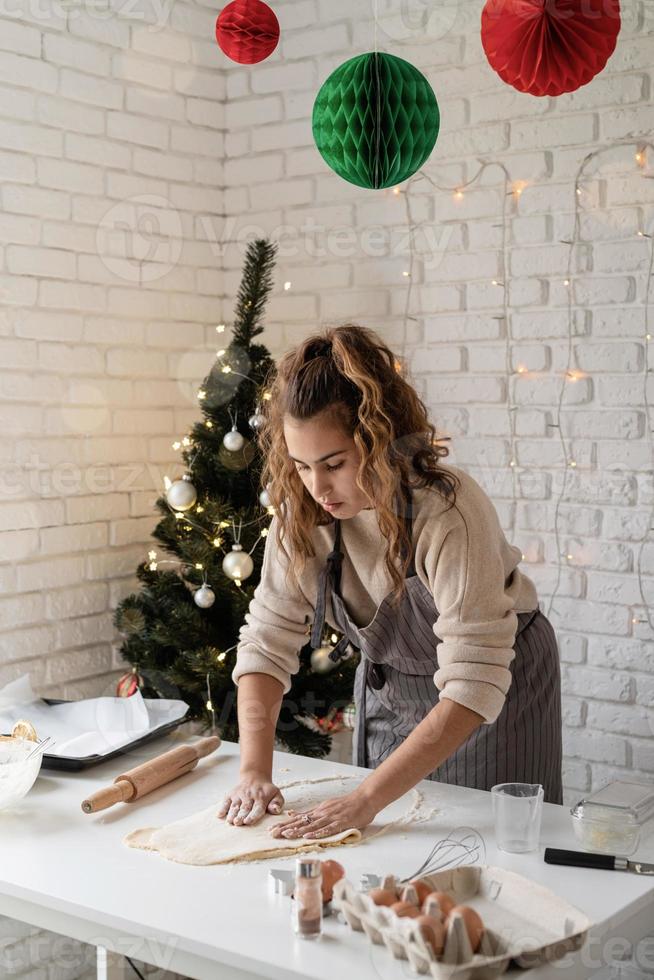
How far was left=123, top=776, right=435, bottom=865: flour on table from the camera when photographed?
157cm

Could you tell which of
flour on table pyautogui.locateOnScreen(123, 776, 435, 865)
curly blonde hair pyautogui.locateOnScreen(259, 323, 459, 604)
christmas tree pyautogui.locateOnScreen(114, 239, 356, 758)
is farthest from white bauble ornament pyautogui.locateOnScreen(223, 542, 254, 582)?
flour on table pyautogui.locateOnScreen(123, 776, 435, 865)

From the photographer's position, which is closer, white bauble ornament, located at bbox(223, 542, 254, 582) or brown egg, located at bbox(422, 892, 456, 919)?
brown egg, located at bbox(422, 892, 456, 919)

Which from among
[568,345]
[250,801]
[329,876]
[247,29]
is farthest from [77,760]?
[568,345]

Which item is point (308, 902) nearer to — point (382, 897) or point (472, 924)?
point (382, 897)

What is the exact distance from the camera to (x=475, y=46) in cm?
287

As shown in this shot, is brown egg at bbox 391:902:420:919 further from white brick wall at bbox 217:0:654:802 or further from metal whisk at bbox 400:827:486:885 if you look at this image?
white brick wall at bbox 217:0:654:802

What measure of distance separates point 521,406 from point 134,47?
1452mm

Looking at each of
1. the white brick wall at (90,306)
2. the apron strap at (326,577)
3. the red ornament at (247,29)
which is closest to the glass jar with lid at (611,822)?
the apron strap at (326,577)

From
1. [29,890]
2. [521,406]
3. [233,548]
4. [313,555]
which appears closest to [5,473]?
[233,548]

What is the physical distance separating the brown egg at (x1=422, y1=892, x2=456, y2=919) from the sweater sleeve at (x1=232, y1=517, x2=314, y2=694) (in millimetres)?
761

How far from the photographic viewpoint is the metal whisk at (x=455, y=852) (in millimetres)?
1532

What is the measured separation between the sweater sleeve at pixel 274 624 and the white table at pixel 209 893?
0.88ft

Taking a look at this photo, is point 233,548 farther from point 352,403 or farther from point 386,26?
point 386,26

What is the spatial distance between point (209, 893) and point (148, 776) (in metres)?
0.42
